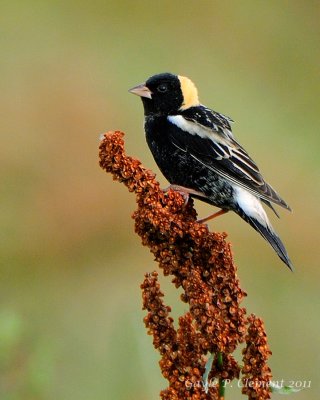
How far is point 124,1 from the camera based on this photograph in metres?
12.2

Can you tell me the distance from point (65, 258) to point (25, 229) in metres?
0.38

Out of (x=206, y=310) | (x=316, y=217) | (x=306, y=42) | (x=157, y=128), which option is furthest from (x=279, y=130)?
(x=206, y=310)

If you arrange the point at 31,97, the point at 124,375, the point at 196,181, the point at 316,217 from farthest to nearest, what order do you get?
the point at 31,97 → the point at 316,217 → the point at 124,375 → the point at 196,181

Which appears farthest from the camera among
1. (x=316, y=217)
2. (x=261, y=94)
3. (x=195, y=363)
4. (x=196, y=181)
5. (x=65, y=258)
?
(x=261, y=94)

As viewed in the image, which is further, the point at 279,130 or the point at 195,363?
the point at 279,130

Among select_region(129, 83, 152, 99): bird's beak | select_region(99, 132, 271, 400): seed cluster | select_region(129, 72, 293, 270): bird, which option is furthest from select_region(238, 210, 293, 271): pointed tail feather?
select_region(129, 83, 152, 99): bird's beak

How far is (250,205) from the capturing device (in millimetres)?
4195

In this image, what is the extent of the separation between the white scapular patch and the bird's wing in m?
0.04

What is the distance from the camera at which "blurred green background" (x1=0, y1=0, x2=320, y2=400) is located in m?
5.12

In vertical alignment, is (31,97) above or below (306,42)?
below

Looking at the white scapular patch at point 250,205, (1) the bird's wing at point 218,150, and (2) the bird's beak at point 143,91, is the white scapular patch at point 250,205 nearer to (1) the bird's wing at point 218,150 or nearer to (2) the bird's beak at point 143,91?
(1) the bird's wing at point 218,150

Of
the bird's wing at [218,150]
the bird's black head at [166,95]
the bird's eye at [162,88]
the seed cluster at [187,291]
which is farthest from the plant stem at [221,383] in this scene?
the bird's eye at [162,88]

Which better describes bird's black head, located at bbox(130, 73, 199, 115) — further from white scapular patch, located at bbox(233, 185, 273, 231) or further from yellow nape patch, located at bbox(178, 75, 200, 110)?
white scapular patch, located at bbox(233, 185, 273, 231)

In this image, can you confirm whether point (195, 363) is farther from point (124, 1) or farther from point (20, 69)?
point (124, 1)
